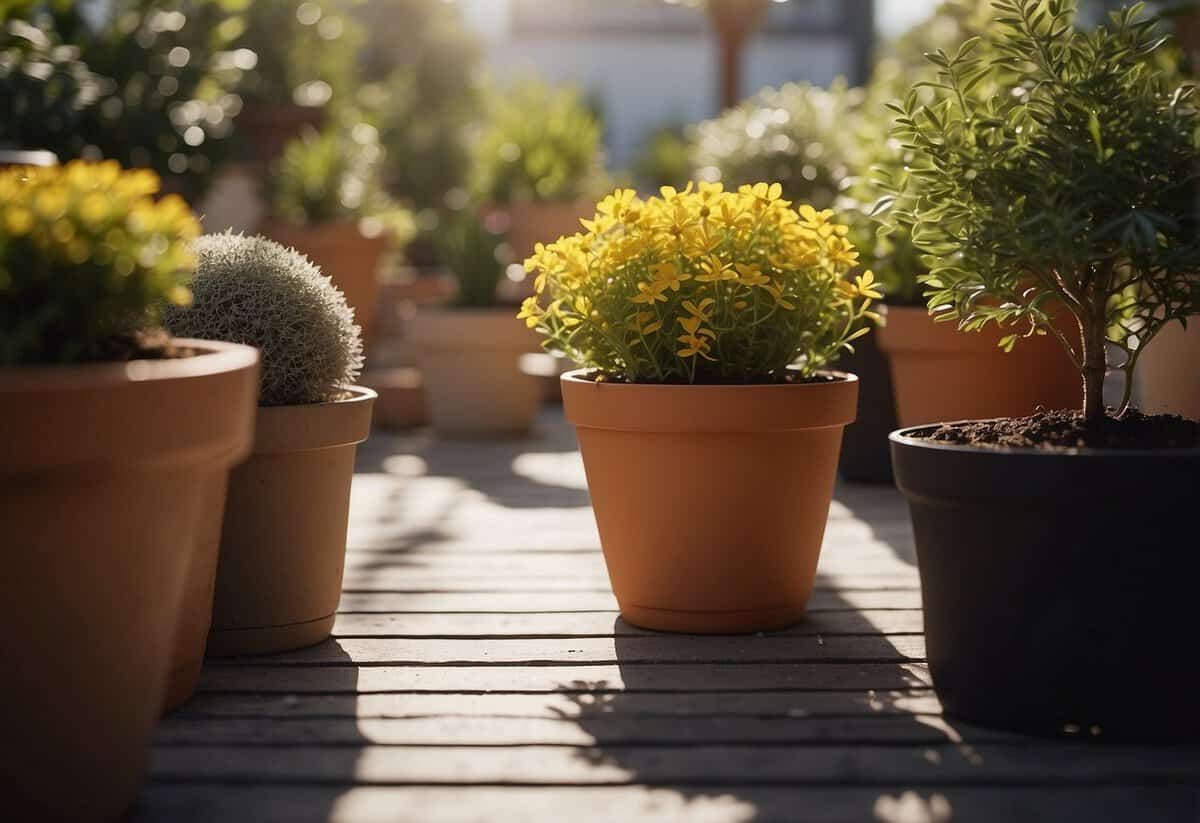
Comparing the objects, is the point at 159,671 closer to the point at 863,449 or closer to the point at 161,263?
the point at 161,263

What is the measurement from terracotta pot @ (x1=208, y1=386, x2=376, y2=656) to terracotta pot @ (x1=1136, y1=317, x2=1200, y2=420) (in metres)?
1.66

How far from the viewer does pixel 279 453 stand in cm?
249

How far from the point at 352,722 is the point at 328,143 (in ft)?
15.2

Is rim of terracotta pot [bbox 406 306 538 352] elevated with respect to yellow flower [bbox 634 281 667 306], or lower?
lower

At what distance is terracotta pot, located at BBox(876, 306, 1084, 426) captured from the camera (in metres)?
3.57

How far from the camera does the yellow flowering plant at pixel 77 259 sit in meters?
1.60

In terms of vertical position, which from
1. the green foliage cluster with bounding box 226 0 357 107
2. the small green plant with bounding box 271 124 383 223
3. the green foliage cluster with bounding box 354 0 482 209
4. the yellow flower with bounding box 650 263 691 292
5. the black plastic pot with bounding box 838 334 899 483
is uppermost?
the green foliage cluster with bounding box 354 0 482 209

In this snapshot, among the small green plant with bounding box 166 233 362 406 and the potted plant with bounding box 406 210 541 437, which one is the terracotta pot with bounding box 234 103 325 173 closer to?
the potted plant with bounding box 406 210 541 437

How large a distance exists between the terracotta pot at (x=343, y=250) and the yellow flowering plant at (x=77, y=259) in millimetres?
4404

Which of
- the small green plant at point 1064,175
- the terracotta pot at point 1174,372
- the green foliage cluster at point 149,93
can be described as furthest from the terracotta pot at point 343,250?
the small green plant at point 1064,175

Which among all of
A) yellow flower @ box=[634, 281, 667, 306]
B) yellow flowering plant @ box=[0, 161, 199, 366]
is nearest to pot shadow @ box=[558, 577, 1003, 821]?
yellow flower @ box=[634, 281, 667, 306]

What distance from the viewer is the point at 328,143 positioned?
639 centimetres

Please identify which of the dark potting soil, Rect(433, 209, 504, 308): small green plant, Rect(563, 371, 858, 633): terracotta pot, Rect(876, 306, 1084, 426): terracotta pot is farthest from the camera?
Rect(433, 209, 504, 308): small green plant

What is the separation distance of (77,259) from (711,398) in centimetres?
125
